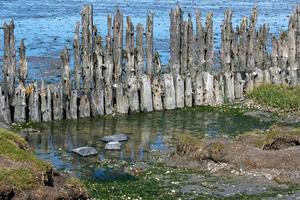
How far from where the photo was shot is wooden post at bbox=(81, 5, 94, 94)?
25.5 metres

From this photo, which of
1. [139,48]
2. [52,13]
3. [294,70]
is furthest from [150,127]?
[52,13]

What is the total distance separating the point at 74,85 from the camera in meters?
27.1

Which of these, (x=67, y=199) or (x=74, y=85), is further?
(x=74, y=85)

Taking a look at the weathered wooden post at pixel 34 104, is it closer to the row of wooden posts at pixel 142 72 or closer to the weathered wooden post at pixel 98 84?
the row of wooden posts at pixel 142 72

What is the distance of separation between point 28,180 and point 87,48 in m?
13.6

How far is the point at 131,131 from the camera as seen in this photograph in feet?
76.5

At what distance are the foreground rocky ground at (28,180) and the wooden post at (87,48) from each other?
11.6m

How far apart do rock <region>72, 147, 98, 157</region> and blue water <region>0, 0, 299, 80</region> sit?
38.4ft

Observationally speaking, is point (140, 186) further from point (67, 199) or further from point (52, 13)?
point (52, 13)

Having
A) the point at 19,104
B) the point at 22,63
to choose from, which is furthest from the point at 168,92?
the point at 19,104

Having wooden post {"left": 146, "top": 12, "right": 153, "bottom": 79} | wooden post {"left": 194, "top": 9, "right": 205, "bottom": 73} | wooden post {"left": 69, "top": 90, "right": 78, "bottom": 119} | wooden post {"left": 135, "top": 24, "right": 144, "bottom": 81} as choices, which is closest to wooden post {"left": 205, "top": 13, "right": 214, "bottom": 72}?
wooden post {"left": 194, "top": 9, "right": 205, "bottom": 73}

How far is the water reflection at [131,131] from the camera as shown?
2009cm

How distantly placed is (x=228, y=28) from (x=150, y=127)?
678cm

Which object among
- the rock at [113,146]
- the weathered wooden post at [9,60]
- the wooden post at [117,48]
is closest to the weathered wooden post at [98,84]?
the wooden post at [117,48]
